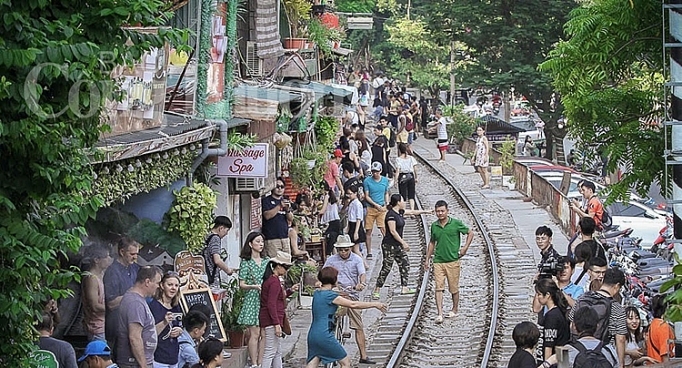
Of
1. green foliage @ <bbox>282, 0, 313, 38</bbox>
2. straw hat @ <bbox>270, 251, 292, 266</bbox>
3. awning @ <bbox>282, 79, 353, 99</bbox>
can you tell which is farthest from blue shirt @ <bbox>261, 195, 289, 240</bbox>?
green foliage @ <bbox>282, 0, 313, 38</bbox>

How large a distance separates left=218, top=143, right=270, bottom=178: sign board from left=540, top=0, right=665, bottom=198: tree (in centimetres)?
567

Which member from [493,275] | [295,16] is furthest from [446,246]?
[295,16]

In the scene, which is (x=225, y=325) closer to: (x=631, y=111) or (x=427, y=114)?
(x=631, y=111)

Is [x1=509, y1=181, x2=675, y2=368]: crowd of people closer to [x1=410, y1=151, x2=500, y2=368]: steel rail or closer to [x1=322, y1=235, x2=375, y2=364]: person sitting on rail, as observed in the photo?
[x1=410, y1=151, x2=500, y2=368]: steel rail

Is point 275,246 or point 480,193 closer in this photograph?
point 275,246

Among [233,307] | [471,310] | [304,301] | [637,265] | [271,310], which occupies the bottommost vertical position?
[471,310]

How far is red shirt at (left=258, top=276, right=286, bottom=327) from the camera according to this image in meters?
13.8

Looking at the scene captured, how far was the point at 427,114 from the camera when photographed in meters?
53.8

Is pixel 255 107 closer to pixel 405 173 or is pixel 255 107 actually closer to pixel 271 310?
pixel 271 310

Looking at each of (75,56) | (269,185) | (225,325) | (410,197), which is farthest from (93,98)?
(410,197)

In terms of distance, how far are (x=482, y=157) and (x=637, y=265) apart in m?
14.8

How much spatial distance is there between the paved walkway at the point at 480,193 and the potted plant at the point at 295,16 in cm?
446

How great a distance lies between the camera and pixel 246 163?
17.0 metres

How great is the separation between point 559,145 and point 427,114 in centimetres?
1184
